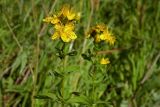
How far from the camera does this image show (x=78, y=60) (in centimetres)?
229

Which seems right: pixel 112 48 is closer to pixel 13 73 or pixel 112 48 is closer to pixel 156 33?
pixel 156 33

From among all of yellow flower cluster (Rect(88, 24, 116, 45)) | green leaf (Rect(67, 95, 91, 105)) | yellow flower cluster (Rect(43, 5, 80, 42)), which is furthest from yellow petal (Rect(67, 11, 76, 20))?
green leaf (Rect(67, 95, 91, 105))

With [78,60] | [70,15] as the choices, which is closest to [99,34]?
[70,15]

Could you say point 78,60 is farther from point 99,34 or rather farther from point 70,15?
point 70,15

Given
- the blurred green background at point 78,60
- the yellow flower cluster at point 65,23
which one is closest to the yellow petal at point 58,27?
the yellow flower cluster at point 65,23

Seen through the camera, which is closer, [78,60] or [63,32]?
[63,32]

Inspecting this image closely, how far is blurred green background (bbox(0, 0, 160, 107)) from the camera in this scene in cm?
210

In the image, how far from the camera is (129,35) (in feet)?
8.93

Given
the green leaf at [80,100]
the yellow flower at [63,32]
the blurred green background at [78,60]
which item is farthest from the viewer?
the blurred green background at [78,60]

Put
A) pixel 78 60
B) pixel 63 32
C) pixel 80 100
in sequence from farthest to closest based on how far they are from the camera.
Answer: pixel 78 60
pixel 80 100
pixel 63 32

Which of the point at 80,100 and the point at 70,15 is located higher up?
the point at 70,15

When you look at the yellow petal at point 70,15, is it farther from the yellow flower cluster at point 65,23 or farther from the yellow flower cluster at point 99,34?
the yellow flower cluster at point 99,34

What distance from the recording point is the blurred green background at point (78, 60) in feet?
6.89

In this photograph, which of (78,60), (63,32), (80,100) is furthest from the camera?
(78,60)
